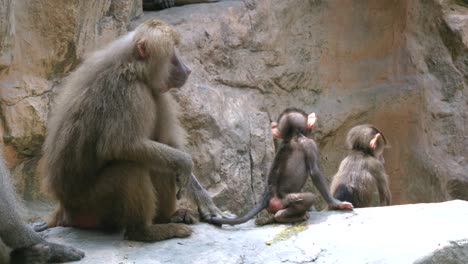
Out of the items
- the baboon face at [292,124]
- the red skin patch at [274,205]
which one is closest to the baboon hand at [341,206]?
the red skin patch at [274,205]

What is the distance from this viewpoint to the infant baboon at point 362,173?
7.81 meters

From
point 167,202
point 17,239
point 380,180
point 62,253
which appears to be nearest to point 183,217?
point 167,202

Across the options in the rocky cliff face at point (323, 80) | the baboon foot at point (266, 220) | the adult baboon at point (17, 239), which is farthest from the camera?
the rocky cliff face at point (323, 80)

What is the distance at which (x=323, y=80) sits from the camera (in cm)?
979

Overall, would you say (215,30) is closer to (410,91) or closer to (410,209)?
(410,91)

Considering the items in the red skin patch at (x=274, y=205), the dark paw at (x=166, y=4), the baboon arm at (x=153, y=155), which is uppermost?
the dark paw at (x=166, y=4)

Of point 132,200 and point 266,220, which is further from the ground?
point 132,200

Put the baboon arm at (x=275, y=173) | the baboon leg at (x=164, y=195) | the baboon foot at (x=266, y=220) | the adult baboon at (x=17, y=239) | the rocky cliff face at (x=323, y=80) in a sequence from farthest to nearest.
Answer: the rocky cliff face at (x=323, y=80) → the baboon arm at (x=275, y=173) → the baboon foot at (x=266, y=220) → the baboon leg at (x=164, y=195) → the adult baboon at (x=17, y=239)

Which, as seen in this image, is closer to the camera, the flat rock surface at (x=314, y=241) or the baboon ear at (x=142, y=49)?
the flat rock surface at (x=314, y=241)

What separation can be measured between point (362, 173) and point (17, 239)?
12.2 feet

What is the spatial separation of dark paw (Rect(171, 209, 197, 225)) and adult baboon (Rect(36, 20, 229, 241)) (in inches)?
5.9

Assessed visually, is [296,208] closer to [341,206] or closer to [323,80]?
[341,206]

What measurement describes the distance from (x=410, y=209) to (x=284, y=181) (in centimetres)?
92

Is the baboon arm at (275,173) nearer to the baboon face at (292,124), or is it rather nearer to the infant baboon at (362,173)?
the baboon face at (292,124)
